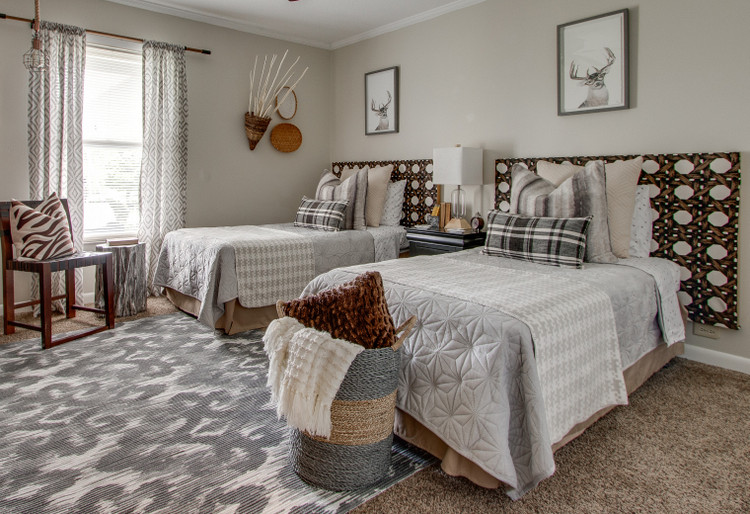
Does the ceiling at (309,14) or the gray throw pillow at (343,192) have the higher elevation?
the ceiling at (309,14)

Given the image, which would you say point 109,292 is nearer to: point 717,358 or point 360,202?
point 360,202

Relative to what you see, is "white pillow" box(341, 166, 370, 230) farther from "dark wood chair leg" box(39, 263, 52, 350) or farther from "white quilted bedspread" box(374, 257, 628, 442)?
"dark wood chair leg" box(39, 263, 52, 350)

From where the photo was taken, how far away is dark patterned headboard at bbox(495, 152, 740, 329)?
266 centimetres

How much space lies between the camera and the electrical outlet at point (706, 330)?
2.83 metres

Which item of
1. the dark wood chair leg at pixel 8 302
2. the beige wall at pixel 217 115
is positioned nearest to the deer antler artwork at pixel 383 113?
the beige wall at pixel 217 115

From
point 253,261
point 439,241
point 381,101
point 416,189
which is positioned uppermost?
point 381,101

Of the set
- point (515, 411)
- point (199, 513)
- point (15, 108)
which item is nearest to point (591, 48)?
point (515, 411)

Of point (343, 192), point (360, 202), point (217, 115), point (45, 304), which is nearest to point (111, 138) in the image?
point (217, 115)

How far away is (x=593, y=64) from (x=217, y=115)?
3218 mm

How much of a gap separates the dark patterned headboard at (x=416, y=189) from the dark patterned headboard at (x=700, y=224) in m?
1.79

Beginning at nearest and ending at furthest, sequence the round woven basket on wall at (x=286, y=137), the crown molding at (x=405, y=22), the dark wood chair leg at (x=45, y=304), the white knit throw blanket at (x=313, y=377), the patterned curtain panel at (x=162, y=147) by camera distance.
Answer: the white knit throw blanket at (x=313, y=377), the dark wood chair leg at (x=45, y=304), the crown molding at (x=405, y=22), the patterned curtain panel at (x=162, y=147), the round woven basket on wall at (x=286, y=137)

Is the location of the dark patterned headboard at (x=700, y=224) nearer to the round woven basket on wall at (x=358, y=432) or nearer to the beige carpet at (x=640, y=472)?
the beige carpet at (x=640, y=472)

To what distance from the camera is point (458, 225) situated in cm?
378

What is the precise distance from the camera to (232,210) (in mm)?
4812
